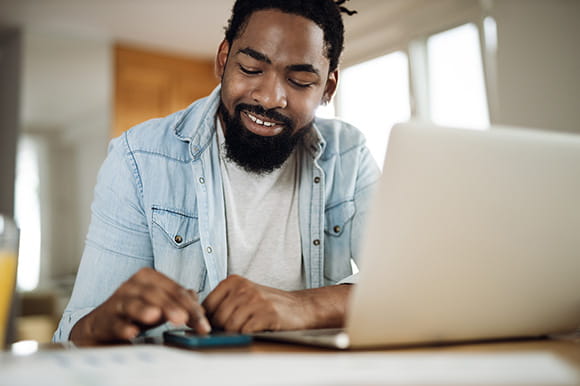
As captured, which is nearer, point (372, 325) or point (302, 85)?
point (372, 325)

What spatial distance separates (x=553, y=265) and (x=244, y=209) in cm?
84

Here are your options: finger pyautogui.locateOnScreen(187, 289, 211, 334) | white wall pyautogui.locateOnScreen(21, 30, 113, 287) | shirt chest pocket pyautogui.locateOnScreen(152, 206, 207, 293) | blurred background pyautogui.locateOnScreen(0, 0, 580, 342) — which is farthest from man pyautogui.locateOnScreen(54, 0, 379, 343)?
white wall pyautogui.locateOnScreen(21, 30, 113, 287)

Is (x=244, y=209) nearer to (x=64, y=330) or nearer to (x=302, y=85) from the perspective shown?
(x=302, y=85)

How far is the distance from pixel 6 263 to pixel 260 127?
0.87 meters

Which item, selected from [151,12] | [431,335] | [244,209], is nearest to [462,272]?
[431,335]

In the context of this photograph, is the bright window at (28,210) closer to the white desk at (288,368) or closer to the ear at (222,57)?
the ear at (222,57)

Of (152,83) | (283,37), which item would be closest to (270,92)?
(283,37)

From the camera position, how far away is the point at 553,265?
623mm

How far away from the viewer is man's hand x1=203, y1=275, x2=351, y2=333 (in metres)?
0.74

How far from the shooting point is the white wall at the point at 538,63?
2740mm

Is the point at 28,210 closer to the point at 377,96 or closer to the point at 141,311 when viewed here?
the point at 377,96

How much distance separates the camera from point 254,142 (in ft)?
4.41

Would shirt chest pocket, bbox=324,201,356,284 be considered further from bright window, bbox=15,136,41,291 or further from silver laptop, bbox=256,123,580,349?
bright window, bbox=15,136,41,291

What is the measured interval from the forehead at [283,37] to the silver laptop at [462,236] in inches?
30.3
